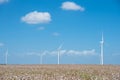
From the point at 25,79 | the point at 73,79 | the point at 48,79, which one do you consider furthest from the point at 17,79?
the point at 73,79

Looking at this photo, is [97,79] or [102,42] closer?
Answer: [97,79]

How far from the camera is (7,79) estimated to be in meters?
18.0

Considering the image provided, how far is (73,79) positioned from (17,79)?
3272 mm

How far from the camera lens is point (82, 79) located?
18500mm

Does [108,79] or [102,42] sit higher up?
[102,42]

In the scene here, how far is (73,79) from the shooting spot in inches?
712

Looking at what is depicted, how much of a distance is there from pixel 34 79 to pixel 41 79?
0.47m

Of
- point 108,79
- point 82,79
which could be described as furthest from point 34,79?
point 108,79

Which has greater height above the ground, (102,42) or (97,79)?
(102,42)

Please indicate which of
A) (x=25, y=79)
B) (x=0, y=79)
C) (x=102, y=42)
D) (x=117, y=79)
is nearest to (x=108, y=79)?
(x=117, y=79)

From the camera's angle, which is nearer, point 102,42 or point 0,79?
point 0,79

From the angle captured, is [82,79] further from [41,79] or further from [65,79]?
[41,79]

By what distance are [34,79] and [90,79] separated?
340 centimetres

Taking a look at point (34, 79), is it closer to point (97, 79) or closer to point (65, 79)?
point (65, 79)
